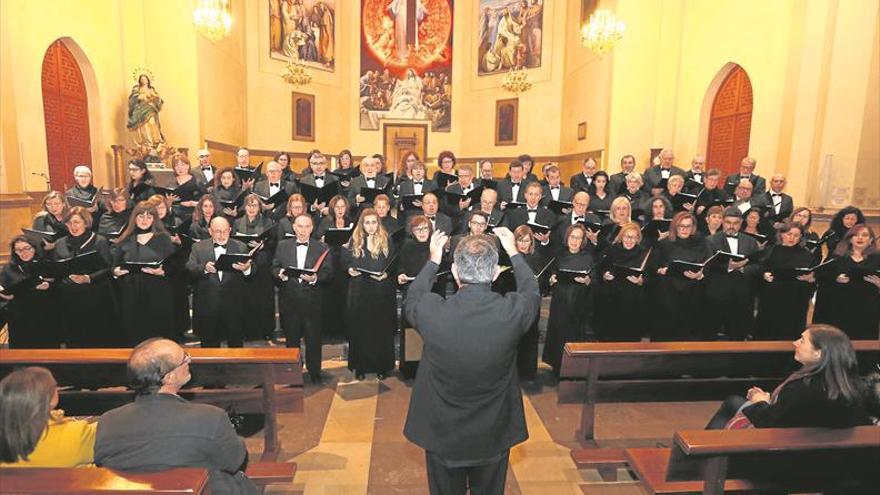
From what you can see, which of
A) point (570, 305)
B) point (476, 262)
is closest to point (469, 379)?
point (476, 262)

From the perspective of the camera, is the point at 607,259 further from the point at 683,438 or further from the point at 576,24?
the point at 576,24

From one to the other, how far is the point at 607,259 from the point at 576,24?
1161 cm

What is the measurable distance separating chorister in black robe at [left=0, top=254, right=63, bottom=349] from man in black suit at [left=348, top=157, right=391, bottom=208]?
346 centimetres

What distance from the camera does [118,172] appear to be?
412 inches

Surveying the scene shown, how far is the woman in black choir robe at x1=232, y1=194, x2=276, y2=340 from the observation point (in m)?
5.79

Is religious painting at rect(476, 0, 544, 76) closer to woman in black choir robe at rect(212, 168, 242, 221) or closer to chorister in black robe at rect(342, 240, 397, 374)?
woman in black choir robe at rect(212, 168, 242, 221)

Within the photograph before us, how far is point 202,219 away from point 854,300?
7.23 metres

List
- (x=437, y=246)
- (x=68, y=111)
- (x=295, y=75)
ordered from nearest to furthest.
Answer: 1. (x=437, y=246)
2. (x=68, y=111)
3. (x=295, y=75)

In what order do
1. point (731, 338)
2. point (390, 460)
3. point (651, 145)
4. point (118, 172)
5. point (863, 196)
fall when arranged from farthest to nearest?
point (651, 145) → point (118, 172) → point (863, 196) → point (731, 338) → point (390, 460)

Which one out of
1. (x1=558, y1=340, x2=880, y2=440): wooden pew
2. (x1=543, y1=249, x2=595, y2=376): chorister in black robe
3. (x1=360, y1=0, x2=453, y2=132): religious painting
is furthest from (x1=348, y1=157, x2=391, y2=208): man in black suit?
(x1=360, y1=0, x2=453, y2=132): religious painting

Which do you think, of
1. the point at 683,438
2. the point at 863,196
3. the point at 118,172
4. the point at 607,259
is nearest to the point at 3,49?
the point at 118,172

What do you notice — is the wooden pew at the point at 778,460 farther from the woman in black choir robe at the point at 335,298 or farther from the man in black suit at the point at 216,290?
the woman in black choir robe at the point at 335,298

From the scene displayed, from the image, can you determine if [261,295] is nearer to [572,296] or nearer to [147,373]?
[572,296]

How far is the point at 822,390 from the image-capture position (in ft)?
8.32
